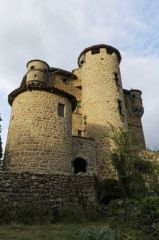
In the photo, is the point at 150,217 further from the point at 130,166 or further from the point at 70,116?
the point at 70,116

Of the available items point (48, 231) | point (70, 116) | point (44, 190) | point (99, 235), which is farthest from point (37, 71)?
point (99, 235)

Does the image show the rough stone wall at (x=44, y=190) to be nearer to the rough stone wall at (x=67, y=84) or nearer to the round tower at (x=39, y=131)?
the round tower at (x=39, y=131)

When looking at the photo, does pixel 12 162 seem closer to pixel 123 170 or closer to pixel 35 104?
pixel 35 104

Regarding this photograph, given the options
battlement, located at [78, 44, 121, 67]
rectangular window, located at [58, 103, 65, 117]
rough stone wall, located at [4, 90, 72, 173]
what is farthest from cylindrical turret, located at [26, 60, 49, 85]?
rectangular window, located at [58, 103, 65, 117]

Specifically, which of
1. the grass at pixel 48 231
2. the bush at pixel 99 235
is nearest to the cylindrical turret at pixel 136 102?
the grass at pixel 48 231

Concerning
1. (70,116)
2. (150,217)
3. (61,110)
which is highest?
(61,110)

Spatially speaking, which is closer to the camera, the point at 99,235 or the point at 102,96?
the point at 99,235

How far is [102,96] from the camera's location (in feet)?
82.5

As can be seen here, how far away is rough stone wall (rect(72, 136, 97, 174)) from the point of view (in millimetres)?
20641

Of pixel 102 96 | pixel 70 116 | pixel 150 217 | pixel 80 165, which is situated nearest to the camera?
pixel 150 217

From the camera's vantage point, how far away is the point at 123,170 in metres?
17.4

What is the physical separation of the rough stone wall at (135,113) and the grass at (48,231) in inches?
819

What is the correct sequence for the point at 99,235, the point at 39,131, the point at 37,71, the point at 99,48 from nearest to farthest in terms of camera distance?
1. the point at 99,235
2. the point at 39,131
3. the point at 37,71
4. the point at 99,48

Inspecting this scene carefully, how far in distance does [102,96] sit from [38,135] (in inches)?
372
